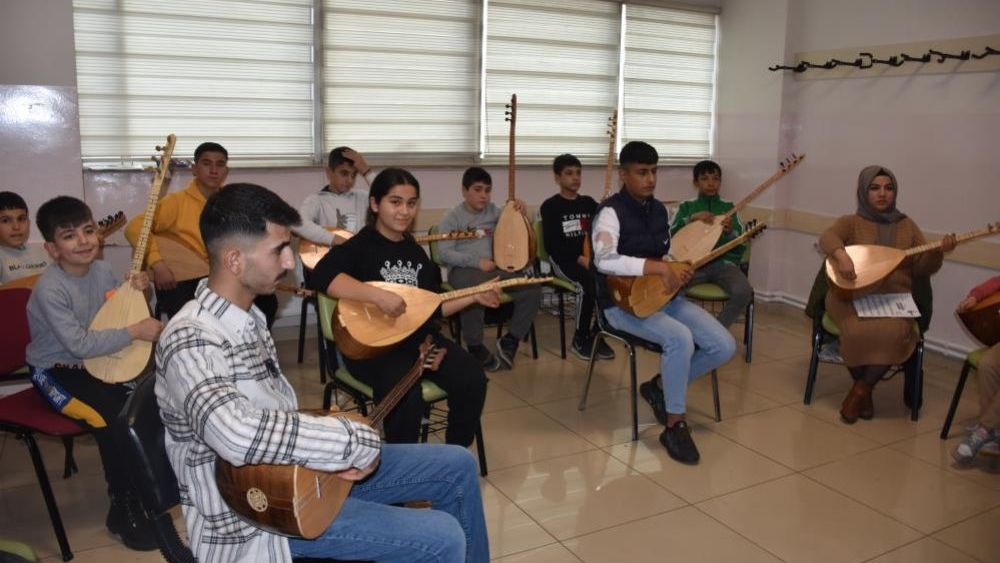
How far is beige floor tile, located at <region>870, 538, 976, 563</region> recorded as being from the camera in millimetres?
2434

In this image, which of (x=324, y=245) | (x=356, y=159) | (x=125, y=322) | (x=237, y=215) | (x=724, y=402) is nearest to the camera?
(x=237, y=215)

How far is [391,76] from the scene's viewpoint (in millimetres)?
4898

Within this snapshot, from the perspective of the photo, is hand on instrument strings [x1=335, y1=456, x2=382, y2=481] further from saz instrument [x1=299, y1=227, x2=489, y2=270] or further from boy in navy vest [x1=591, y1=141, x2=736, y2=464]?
saz instrument [x1=299, y1=227, x2=489, y2=270]

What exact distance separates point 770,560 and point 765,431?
3.66ft

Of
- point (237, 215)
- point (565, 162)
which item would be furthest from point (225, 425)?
point (565, 162)

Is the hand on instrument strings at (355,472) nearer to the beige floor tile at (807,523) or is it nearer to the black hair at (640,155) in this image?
the beige floor tile at (807,523)

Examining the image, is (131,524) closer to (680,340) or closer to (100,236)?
(100,236)

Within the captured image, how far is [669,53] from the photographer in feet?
19.3

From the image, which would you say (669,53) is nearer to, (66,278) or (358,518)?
(66,278)

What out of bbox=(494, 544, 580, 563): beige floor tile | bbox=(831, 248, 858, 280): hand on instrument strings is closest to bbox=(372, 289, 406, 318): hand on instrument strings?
bbox=(494, 544, 580, 563): beige floor tile

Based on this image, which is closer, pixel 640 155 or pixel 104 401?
pixel 104 401

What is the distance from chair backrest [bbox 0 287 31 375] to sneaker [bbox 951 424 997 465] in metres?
3.53

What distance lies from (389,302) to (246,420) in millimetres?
1238

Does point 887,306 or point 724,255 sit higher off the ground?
point 724,255
